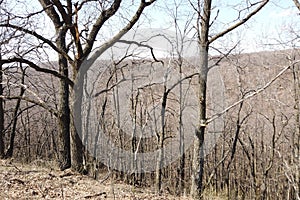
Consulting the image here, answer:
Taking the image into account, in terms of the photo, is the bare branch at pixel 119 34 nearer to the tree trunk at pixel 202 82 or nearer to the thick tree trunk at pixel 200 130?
the tree trunk at pixel 202 82

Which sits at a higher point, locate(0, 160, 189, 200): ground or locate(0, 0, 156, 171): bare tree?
locate(0, 0, 156, 171): bare tree

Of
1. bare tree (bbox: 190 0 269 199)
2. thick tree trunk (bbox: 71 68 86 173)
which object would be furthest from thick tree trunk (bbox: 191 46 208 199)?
thick tree trunk (bbox: 71 68 86 173)

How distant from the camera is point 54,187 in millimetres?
7250

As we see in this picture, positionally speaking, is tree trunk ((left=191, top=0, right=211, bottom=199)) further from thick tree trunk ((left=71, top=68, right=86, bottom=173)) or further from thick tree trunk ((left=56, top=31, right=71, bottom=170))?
thick tree trunk ((left=56, top=31, right=71, bottom=170))

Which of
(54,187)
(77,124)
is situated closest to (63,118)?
(77,124)

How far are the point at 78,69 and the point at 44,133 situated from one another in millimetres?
13390

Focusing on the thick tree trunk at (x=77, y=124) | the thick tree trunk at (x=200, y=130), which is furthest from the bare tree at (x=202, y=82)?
the thick tree trunk at (x=77, y=124)

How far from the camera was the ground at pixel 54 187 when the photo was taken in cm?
664

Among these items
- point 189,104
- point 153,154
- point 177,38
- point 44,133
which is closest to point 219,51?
point 177,38

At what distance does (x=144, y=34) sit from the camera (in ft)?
38.7

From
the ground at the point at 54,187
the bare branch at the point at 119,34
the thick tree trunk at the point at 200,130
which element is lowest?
the ground at the point at 54,187

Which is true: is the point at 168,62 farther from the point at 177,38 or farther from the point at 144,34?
the point at 144,34

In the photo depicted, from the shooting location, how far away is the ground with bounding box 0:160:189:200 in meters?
6.64

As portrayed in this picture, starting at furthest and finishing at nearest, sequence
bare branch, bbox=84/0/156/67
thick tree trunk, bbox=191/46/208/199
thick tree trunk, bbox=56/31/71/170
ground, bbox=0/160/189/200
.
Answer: thick tree trunk, bbox=56/31/71/170, bare branch, bbox=84/0/156/67, thick tree trunk, bbox=191/46/208/199, ground, bbox=0/160/189/200
